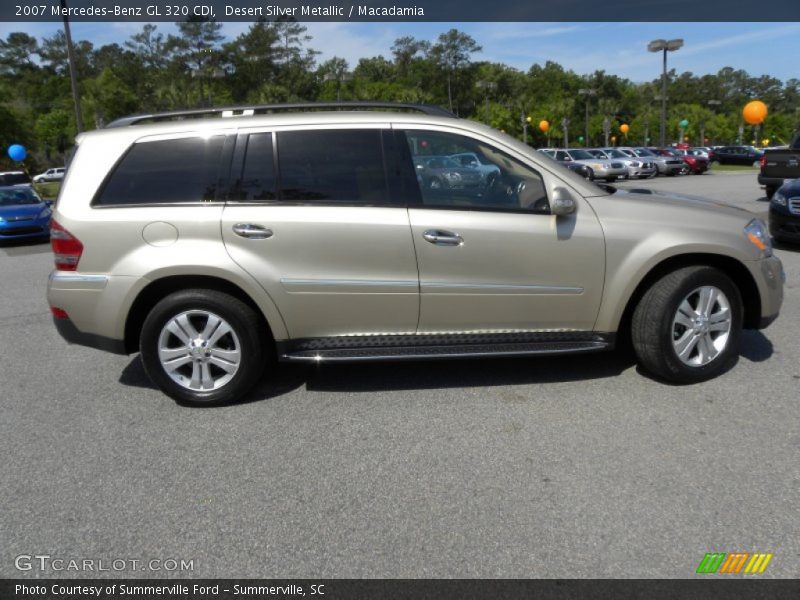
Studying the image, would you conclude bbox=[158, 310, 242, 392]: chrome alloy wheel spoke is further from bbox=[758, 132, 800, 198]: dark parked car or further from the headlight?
bbox=[758, 132, 800, 198]: dark parked car

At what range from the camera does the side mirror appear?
3.92 m

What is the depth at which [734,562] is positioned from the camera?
8.17 feet

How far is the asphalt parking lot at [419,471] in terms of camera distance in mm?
2623

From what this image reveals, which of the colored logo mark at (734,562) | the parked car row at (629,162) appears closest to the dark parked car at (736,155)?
the parked car row at (629,162)

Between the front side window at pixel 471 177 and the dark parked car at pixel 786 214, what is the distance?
6.51 m

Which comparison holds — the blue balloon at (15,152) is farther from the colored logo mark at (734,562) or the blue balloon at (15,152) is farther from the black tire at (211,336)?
the colored logo mark at (734,562)

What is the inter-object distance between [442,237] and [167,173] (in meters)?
1.82

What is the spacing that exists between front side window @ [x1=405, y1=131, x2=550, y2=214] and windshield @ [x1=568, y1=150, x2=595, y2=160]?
1212 inches

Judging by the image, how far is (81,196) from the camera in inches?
159

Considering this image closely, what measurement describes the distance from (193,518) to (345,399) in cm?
147

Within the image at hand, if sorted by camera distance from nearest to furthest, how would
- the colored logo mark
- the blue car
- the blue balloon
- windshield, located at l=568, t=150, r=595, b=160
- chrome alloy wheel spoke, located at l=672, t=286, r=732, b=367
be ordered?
1. the colored logo mark
2. chrome alloy wheel spoke, located at l=672, t=286, r=732, b=367
3. the blue car
4. the blue balloon
5. windshield, located at l=568, t=150, r=595, b=160

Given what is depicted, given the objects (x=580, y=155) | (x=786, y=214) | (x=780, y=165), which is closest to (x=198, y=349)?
(x=786, y=214)

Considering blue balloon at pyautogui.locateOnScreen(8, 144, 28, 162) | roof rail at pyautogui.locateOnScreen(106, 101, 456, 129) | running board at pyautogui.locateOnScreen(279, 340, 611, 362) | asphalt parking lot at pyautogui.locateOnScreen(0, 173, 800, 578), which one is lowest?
asphalt parking lot at pyautogui.locateOnScreen(0, 173, 800, 578)
